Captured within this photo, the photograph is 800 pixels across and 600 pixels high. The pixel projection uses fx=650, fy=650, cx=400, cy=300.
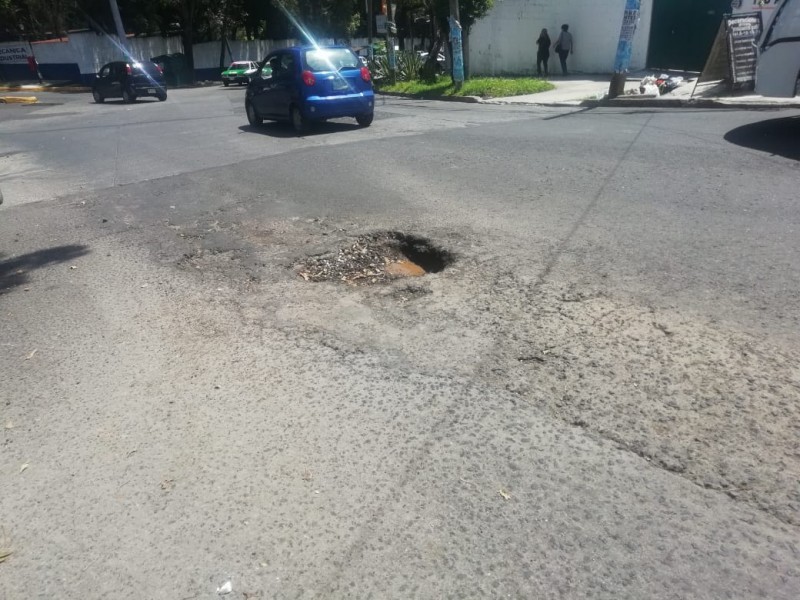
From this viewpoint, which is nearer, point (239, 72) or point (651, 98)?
point (651, 98)

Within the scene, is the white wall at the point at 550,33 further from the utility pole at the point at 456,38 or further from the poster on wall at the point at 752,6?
the utility pole at the point at 456,38

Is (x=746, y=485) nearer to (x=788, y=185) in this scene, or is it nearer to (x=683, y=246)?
(x=683, y=246)

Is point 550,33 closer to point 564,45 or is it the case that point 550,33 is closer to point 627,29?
point 564,45

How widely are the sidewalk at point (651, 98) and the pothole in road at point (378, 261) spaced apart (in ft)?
32.1

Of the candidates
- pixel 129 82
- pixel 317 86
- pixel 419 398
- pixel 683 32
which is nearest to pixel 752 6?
pixel 683 32

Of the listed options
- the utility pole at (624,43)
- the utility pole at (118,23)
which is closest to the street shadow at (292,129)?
the utility pole at (624,43)

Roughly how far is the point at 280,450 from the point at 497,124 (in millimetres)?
10714

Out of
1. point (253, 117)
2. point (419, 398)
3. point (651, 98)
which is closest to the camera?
point (419, 398)

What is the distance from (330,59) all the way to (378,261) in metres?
8.36

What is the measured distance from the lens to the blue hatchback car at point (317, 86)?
498 inches

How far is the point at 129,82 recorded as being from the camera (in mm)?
26469

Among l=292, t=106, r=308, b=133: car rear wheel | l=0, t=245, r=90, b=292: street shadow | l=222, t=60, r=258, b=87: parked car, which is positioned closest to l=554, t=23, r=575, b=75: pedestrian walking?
l=292, t=106, r=308, b=133: car rear wheel

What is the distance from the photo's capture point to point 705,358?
12.4 ft

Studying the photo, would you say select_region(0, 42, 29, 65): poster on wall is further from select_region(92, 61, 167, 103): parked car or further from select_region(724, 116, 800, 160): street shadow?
select_region(724, 116, 800, 160): street shadow
